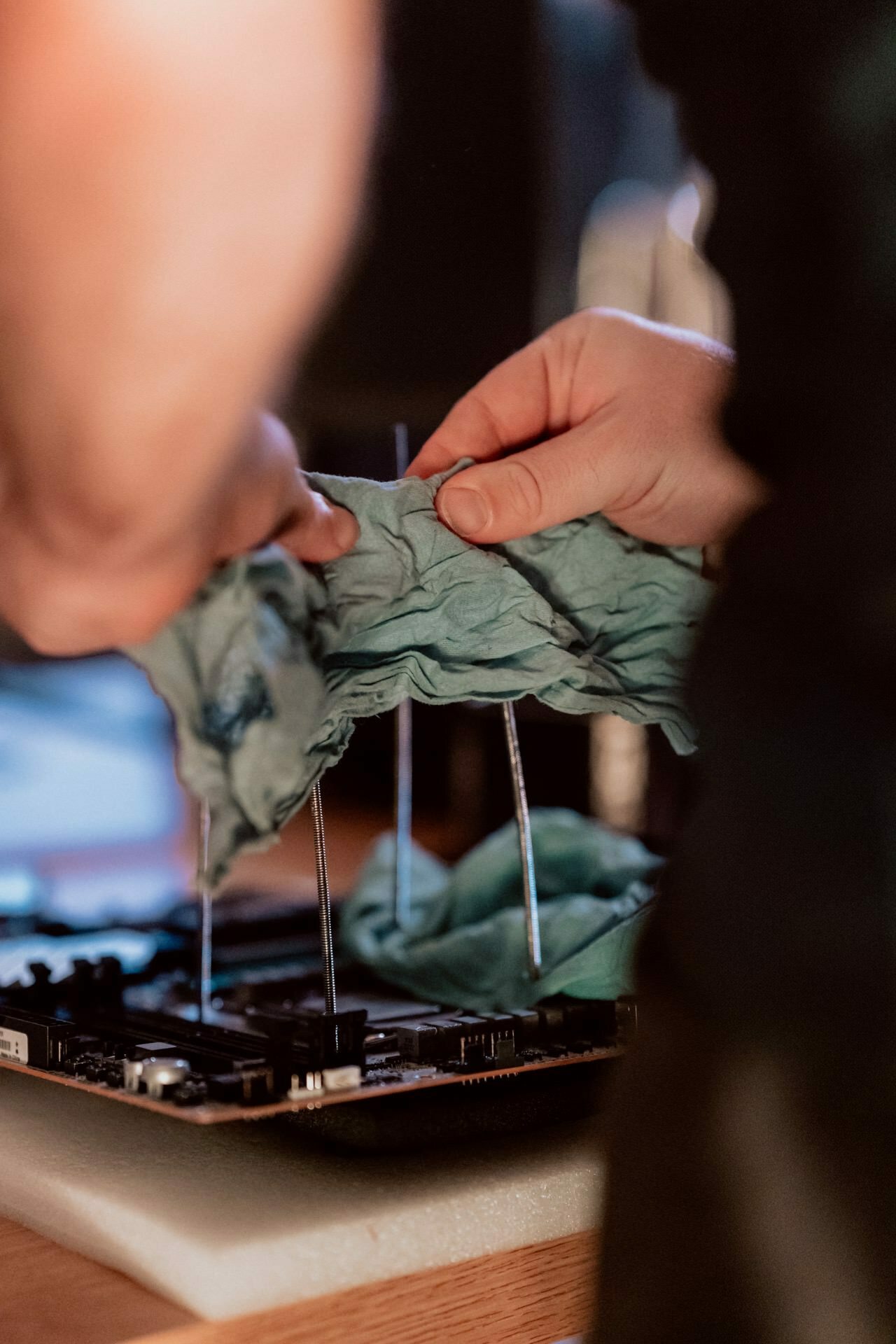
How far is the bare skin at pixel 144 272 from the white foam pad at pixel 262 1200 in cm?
22

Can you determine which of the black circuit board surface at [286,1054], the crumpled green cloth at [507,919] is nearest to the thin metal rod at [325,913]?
the black circuit board surface at [286,1054]

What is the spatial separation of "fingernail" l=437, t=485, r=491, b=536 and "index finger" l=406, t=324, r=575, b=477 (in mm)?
67

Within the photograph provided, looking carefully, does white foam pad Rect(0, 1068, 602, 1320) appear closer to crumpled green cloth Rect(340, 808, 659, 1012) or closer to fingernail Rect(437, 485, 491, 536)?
crumpled green cloth Rect(340, 808, 659, 1012)

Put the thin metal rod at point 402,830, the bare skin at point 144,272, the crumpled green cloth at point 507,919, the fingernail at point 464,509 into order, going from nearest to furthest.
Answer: the bare skin at point 144,272 < the fingernail at point 464,509 < the crumpled green cloth at point 507,919 < the thin metal rod at point 402,830

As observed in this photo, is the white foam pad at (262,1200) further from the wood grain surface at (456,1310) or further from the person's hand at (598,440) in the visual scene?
the person's hand at (598,440)

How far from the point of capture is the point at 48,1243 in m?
0.47

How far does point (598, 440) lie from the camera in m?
0.51

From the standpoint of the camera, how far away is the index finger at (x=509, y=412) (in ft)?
1.79

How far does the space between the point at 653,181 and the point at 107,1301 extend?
29.0 inches

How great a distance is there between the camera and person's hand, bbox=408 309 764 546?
0.49 m

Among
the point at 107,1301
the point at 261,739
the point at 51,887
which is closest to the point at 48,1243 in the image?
the point at 107,1301

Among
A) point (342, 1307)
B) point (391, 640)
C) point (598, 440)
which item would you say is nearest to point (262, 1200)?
point (342, 1307)

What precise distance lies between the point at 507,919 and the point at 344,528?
1.08 ft

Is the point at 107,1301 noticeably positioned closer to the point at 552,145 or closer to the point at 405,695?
the point at 405,695
